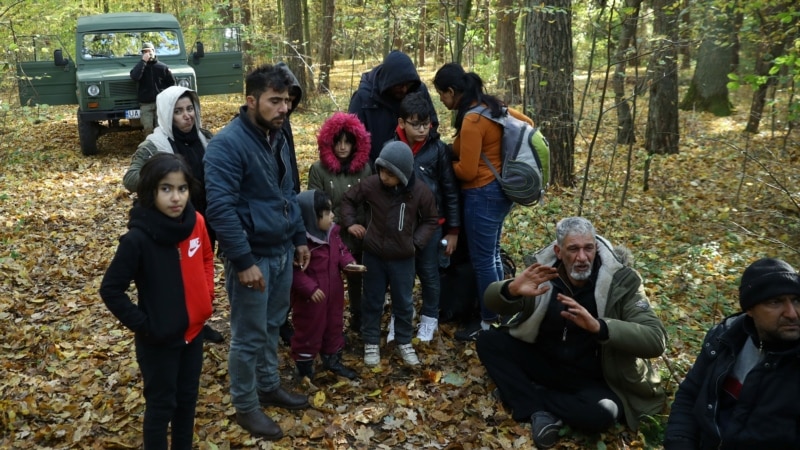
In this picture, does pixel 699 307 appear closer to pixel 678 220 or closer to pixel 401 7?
pixel 678 220

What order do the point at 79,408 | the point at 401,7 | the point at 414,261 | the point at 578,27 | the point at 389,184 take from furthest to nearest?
1. the point at 578,27
2. the point at 401,7
3. the point at 414,261
4. the point at 389,184
5. the point at 79,408

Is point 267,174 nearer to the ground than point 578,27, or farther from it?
nearer to the ground

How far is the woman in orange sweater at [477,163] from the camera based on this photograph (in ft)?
14.8

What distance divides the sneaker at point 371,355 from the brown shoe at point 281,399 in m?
0.73

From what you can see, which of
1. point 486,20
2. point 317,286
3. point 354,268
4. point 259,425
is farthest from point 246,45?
point 259,425

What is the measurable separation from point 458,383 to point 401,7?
9.09 m

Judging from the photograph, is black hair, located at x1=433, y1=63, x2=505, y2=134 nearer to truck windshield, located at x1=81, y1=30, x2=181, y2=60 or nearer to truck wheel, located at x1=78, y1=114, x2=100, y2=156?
truck wheel, located at x1=78, y1=114, x2=100, y2=156

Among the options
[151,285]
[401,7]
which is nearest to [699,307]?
[151,285]

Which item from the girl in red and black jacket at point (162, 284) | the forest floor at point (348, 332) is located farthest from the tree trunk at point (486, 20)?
the girl in red and black jacket at point (162, 284)

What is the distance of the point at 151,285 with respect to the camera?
290 centimetres

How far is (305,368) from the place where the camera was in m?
4.33

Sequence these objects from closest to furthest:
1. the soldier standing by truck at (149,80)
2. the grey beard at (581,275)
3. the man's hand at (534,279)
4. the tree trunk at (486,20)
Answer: the man's hand at (534,279)
the grey beard at (581,275)
the tree trunk at (486,20)
the soldier standing by truck at (149,80)

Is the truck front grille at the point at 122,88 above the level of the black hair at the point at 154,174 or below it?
above

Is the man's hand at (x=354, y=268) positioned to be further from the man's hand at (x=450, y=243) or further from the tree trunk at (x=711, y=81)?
the tree trunk at (x=711, y=81)
